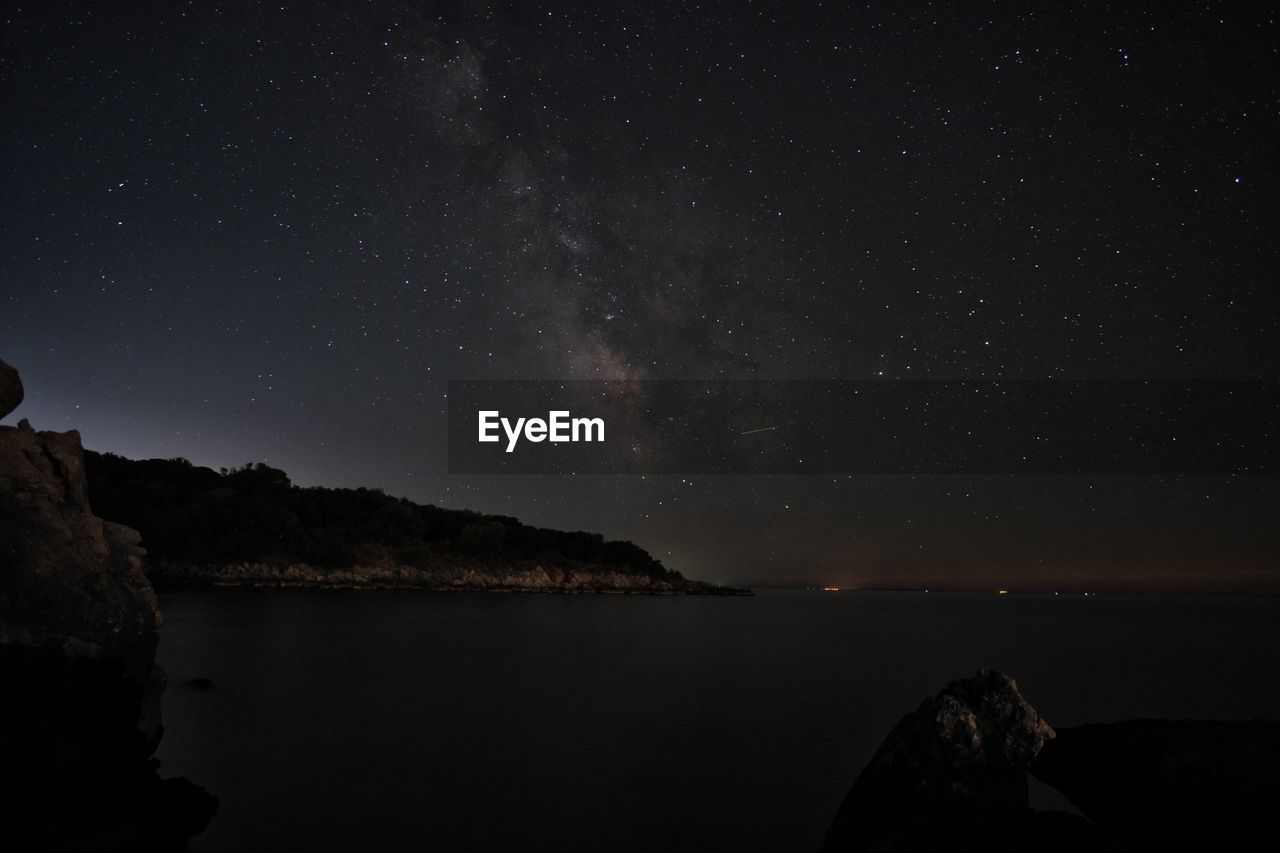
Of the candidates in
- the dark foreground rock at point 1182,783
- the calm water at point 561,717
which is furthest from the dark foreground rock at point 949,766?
the calm water at point 561,717

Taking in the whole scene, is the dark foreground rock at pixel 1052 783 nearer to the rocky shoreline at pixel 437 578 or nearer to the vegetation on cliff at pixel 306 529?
the rocky shoreline at pixel 437 578

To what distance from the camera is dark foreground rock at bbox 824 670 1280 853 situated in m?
5.39

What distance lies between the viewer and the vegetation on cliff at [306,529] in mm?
94188

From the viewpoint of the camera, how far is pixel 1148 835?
5.74 metres

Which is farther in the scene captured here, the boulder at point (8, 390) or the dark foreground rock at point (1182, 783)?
the boulder at point (8, 390)

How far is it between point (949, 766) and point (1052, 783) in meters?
1.01

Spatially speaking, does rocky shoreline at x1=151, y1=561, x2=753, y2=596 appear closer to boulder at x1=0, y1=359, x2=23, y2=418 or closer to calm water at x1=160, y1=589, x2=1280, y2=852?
calm water at x1=160, y1=589, x2=1280, y2=852

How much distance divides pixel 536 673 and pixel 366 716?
38.2 ft

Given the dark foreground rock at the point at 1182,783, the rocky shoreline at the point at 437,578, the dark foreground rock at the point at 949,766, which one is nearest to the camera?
the dark foreground rock at the point at 1182,783

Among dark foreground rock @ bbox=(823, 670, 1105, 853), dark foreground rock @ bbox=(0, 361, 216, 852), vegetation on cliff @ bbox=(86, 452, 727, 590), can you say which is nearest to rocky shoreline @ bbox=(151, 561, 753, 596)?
vegetation on cliff @ bbox=(86, 452, 727, 590)

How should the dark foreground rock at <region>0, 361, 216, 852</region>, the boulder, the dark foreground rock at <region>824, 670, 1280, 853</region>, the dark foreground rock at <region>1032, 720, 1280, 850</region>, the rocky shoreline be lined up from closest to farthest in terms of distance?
the dark foreground rock at <region>1032, 720, 1280, 850</region> → the dark foreground rock at <region>824, 670, 1280, 853</region> → the dark foreground rock at <region>0, 361, 216, 852</region> → the boulder → the rocky shoreline

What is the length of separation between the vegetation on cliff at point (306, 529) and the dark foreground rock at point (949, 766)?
105463 mm

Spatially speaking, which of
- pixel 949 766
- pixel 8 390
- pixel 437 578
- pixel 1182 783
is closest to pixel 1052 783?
pixel 949 766

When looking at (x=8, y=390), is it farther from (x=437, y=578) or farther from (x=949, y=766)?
(x=437, y=578)
